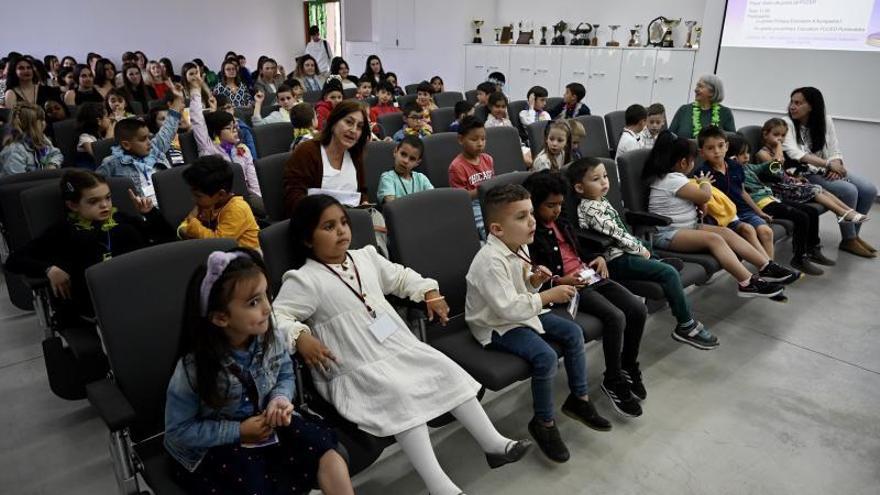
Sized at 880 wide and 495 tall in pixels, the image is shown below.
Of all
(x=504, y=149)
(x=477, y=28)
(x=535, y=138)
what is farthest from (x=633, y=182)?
(x=477, y=28)

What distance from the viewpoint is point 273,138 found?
4.17m

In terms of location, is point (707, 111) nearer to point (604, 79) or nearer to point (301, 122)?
point (301, 122)

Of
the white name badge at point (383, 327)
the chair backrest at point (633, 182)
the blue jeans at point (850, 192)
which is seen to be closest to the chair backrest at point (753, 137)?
the blue jeans at point (850, 192)

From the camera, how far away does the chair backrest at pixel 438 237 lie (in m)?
2.27

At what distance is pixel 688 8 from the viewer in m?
7.70

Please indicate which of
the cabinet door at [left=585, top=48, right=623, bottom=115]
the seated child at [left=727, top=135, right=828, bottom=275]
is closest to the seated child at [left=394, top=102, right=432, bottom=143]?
the seated child at [left=727, top=135, right=828, bottom=275]

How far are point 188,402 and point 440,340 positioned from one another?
997 mm

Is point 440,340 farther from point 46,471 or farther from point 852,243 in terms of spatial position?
point 852,243

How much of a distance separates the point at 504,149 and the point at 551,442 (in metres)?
2.25

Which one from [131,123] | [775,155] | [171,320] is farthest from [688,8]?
[171,320]

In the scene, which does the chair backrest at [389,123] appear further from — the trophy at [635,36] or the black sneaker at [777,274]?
the trophy at [635,36]

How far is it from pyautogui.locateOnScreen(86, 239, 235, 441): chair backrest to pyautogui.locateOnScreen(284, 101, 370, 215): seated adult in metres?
1.08

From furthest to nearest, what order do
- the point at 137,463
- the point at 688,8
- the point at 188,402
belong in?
the point at 688,8
the point at 137,463
the point at 188,402

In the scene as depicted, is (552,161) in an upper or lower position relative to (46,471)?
upper
